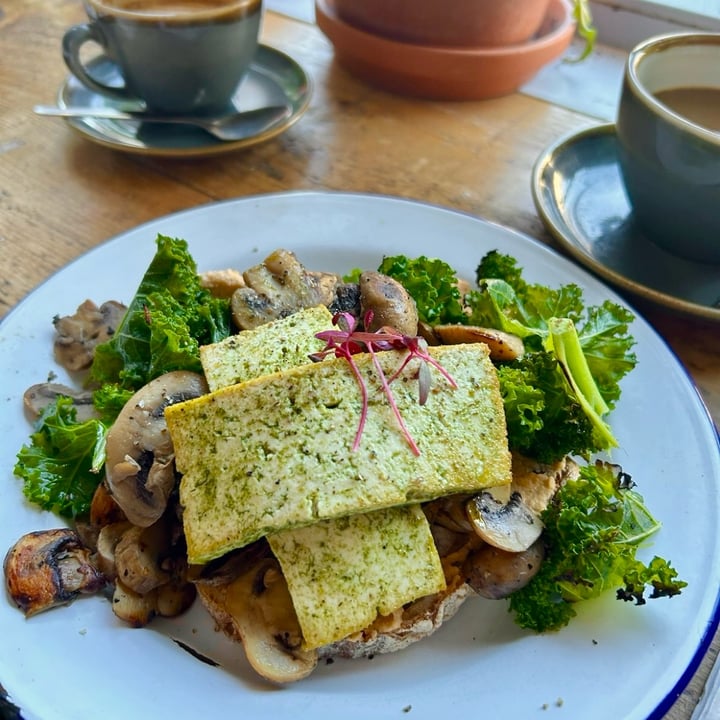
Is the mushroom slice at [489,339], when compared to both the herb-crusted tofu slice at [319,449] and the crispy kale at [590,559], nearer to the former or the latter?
the herb-crusted tofu slice at [319,449]

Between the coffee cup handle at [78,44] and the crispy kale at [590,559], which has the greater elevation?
the coffee cup handle at [78,44]

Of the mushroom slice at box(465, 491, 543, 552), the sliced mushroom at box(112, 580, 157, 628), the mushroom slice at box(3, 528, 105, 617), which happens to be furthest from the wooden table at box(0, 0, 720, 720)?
the sliced mushroom at box(112, 580, 157, 628)

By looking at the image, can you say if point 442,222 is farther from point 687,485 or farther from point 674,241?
point 687,485

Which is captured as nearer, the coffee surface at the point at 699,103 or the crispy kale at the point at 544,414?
the crispy kale at the point at 544,414

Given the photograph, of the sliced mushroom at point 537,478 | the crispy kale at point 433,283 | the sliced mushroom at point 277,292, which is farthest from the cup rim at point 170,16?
the sliced mushroom at point 537,478

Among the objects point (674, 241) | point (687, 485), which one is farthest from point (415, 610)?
point (674, 241)

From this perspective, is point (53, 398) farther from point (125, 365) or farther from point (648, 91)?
point (648, 91)

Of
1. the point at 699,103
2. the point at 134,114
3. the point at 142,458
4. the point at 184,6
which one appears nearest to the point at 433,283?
the point at 142,458
